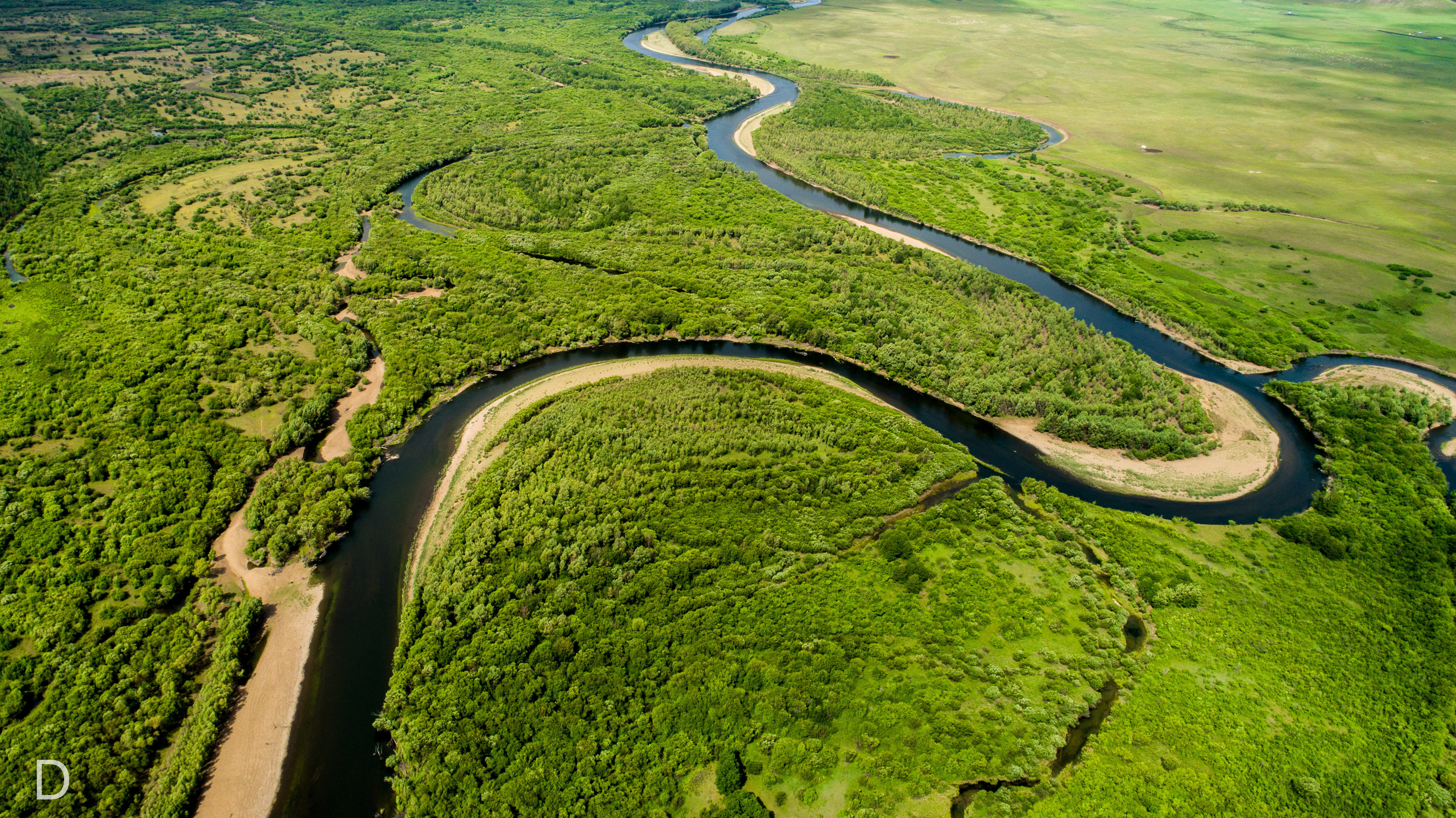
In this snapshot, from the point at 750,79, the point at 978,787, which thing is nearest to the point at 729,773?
the point at 978,787

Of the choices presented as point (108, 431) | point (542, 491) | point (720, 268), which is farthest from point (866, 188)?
point (108, 431)

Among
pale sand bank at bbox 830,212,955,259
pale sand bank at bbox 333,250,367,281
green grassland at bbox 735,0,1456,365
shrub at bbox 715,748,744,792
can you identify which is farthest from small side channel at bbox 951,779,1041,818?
pale sand bank at bbox 333,250,367,281

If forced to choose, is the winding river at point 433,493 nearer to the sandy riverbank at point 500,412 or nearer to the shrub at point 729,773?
the sandy riverbank at point 500,412

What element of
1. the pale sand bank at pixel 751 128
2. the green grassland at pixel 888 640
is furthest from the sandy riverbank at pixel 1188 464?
the pale sand bank at pixel 751 128

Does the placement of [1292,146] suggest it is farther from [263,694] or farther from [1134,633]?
[263,694]

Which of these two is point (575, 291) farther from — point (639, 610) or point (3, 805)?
point (3, 805)

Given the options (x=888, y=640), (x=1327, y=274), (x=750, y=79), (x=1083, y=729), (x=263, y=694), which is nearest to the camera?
(x=1083, y=729)
